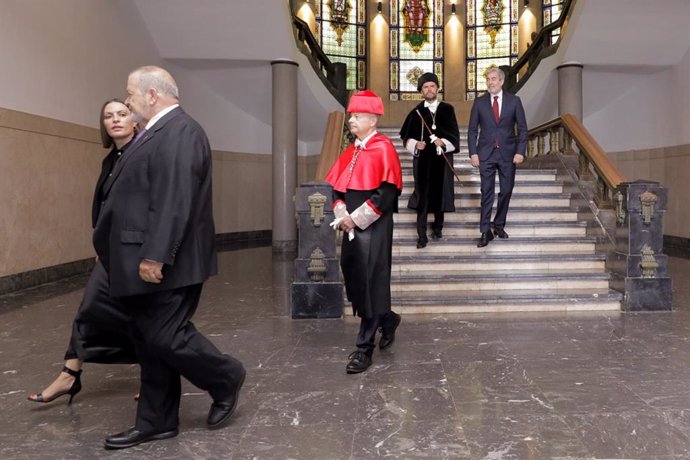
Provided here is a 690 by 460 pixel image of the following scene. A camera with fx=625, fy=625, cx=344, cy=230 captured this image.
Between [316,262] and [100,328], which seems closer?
[100,328]

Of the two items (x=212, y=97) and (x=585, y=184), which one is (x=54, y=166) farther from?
(x=585, y=184)

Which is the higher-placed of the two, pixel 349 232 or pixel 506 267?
pixel 349 232

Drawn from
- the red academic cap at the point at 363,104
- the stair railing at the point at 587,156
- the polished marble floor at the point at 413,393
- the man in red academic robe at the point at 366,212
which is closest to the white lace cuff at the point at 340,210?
the man in red academic robe at the point at 366,212

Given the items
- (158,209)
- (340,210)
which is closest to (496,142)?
(340,210)

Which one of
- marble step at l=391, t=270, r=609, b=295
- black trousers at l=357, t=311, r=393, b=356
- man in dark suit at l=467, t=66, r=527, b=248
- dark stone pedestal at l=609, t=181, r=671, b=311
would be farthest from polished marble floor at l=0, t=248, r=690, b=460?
man in dark suit at l=467, t=66, r=527, b=248

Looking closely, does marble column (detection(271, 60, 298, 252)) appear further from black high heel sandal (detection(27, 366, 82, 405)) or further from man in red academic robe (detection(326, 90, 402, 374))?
black high heel sandal (detection(27, 366, 82, 405))

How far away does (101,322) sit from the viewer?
3.57 m

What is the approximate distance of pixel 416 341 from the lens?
519 centimetres

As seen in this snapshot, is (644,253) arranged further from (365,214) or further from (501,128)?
(365,214)

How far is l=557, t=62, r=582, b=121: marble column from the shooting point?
13.8 meters

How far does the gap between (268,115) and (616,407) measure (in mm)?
13594

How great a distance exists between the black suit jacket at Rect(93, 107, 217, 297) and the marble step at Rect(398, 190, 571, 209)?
5.77 meters

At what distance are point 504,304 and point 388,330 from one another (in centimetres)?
199

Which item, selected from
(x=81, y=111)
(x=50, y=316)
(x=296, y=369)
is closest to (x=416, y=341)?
(x=296, y=369)
